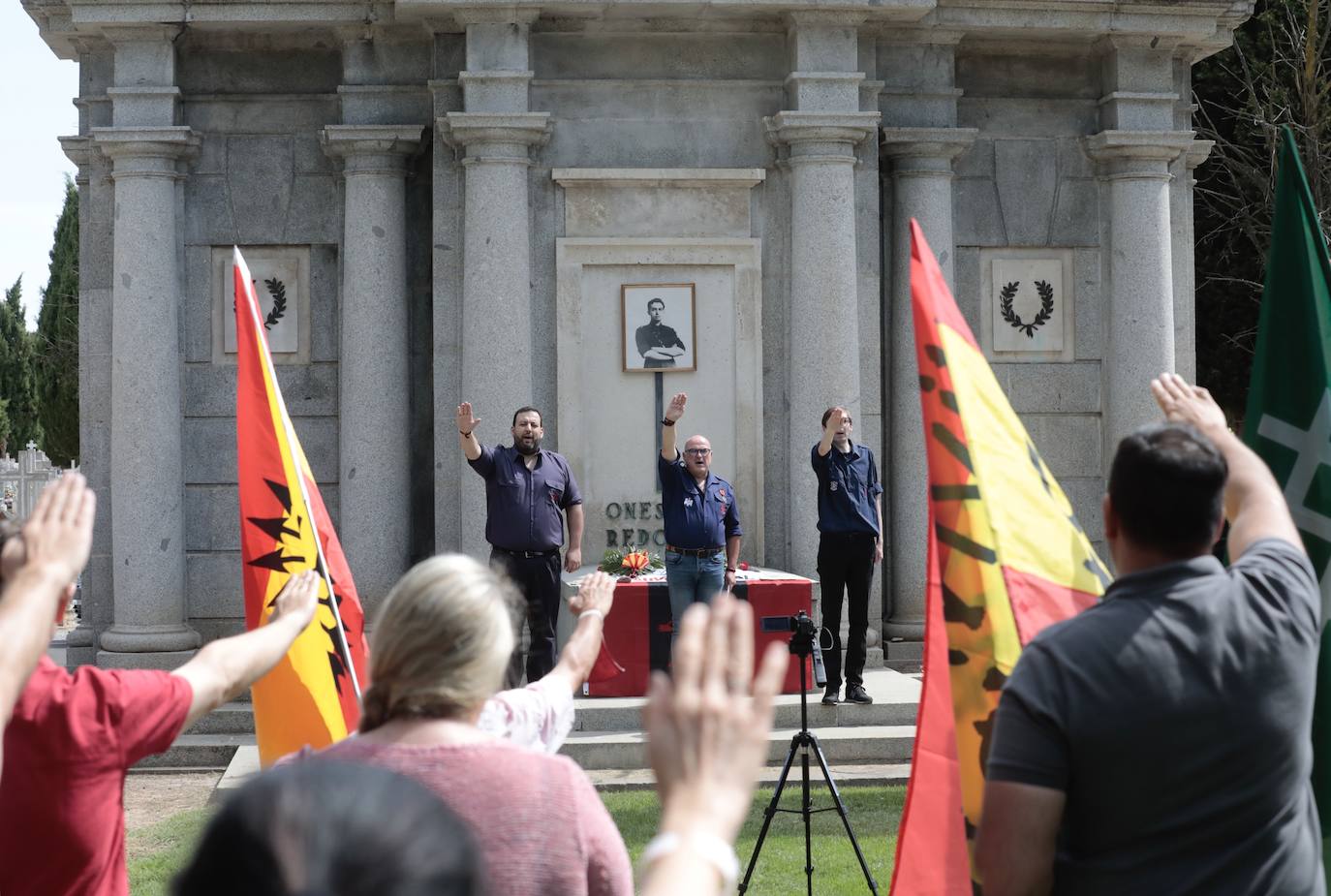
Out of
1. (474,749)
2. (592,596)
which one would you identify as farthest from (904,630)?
(474,749)

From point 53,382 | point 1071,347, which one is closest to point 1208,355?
point 1071,347

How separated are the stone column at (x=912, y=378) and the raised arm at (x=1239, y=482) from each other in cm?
909

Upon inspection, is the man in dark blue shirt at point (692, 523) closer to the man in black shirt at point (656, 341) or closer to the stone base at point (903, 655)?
the man in black shirt at point (656, 341)

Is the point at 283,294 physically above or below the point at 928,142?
below

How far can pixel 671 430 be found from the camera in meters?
10.1

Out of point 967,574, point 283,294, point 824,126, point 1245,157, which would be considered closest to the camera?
point 967,574

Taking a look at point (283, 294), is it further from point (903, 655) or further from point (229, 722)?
point (903, 655)

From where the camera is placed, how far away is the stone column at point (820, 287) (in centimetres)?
1163

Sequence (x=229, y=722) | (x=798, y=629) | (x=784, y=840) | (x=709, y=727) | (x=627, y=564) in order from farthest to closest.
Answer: (x=229, y=722), (x=627, y=564), (x=784, y=840), (x=798, y=629), (x=709, y=727)

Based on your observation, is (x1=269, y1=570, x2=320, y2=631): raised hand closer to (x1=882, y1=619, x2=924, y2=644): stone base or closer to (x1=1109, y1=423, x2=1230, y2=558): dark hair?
(x1=1109, y1=423, x2=1230, y2=558): dark hair

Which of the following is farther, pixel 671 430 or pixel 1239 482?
pixel 671 430

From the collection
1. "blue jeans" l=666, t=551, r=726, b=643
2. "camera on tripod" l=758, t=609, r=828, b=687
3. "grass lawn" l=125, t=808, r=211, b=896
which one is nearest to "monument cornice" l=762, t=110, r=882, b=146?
"blue jeans" l=666, t=551, r=726, b=643

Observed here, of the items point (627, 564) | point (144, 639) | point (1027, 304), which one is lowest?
point (144, 639)

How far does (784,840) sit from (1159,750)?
222 inches
